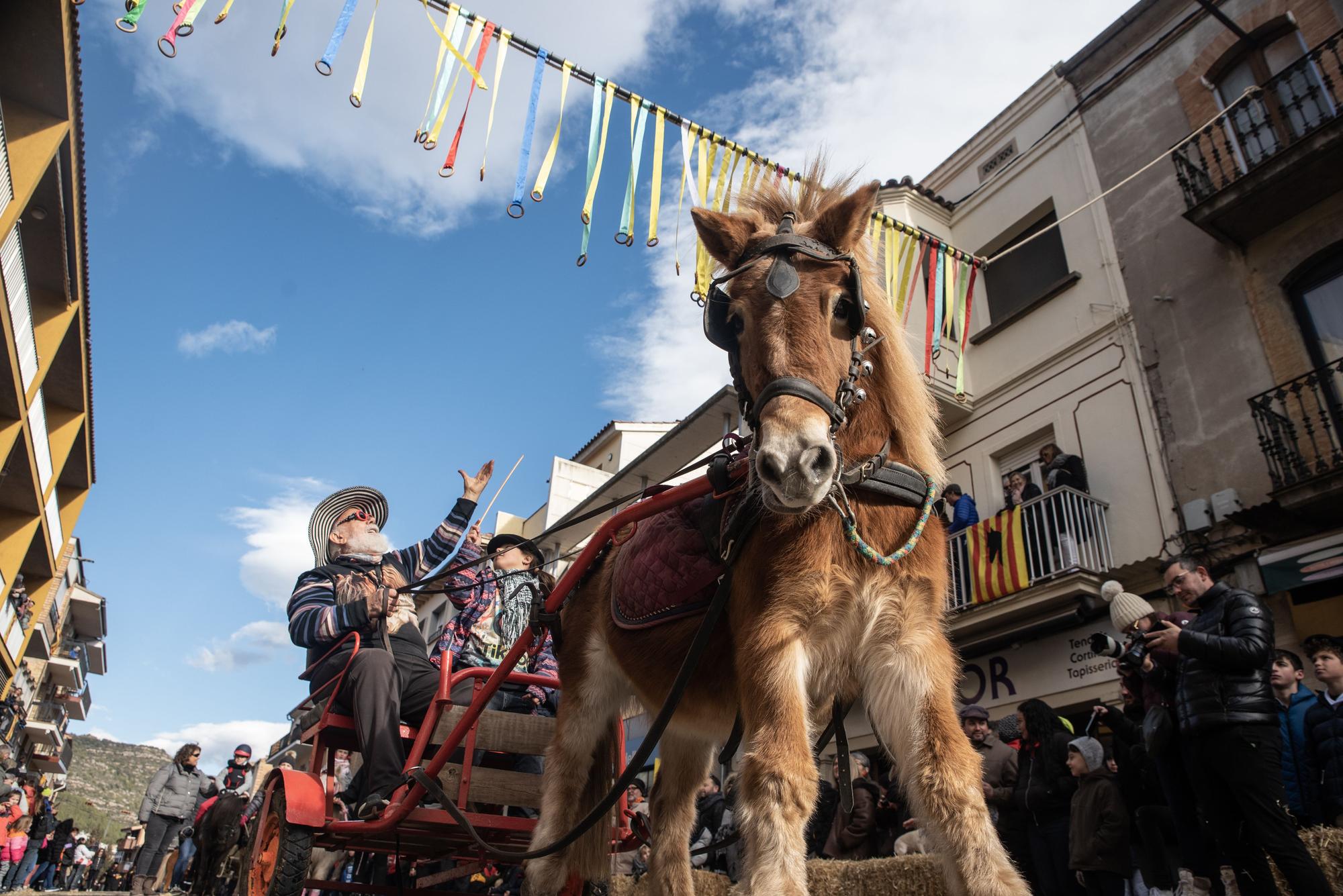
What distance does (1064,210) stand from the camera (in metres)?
13.4

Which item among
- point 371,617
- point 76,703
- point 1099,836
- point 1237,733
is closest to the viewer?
point 1237,733

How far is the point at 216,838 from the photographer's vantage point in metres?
11.1

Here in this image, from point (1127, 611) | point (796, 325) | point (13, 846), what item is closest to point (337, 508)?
point (796, 325)

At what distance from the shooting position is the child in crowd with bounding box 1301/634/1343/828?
5039 millimetres

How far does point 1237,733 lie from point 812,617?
3167 millimetres

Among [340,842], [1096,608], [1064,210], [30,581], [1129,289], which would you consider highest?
[1064,210]

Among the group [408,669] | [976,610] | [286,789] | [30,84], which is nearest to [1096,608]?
[976,610]

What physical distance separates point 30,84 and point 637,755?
13.0 meters

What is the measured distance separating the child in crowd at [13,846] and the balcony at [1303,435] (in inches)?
748

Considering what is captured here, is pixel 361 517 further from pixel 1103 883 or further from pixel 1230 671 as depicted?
pixel 1103 883

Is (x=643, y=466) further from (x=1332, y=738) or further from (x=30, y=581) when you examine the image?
(x=1332, y=738)

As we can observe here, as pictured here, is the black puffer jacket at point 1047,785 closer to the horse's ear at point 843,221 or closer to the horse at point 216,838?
the horse's ear at point 843,221

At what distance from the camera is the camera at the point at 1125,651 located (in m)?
5.04

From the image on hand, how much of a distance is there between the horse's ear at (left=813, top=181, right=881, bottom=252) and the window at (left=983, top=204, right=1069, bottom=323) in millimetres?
11284
